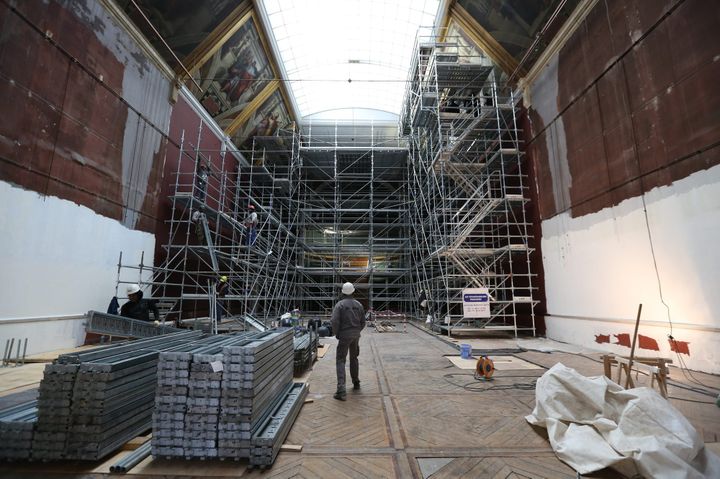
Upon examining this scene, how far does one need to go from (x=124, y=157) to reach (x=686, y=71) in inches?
483

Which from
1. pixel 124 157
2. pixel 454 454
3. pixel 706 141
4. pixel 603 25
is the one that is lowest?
pixel 454 454

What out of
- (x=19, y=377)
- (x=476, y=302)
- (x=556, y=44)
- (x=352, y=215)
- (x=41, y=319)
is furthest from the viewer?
(x=352, y=215)

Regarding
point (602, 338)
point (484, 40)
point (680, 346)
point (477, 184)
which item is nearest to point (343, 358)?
point (680, 346)

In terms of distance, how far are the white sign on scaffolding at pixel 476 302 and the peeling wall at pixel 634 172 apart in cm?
202

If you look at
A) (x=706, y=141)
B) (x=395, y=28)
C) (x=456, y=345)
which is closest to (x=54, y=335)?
(x=456, y=345)

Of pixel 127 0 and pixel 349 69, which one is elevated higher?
pixel 349 69

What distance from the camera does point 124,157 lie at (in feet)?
29.4

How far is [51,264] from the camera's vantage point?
6934mm

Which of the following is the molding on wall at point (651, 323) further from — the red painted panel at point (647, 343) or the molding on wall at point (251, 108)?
the molding on wall at point (251, 108)

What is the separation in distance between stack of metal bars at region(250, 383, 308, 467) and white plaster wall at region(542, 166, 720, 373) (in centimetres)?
672

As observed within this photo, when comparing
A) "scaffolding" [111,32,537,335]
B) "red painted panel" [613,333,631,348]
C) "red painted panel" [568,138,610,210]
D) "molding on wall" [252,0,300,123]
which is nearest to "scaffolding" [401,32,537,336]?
"scaffolding" [111,32,537,335]

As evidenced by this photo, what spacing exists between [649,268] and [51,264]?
1200 centimetres

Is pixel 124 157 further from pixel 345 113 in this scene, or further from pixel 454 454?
pixel 345 113

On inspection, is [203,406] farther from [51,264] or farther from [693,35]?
[693,35]
